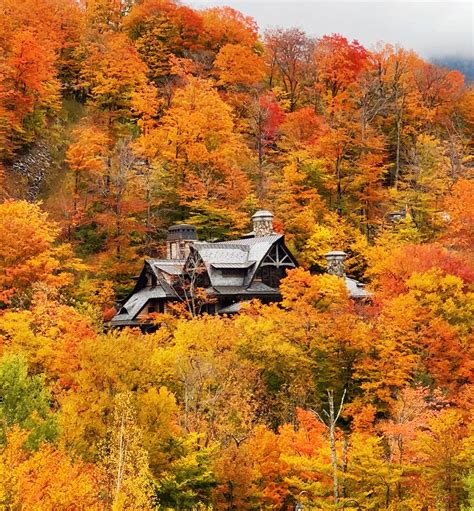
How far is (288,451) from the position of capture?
35.0m

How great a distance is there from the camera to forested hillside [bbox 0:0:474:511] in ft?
109

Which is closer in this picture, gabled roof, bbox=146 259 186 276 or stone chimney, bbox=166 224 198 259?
gabled roof, bbox=146 259 186 276

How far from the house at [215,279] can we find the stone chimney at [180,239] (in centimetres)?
137

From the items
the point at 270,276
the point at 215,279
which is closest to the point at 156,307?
the point at 215,279

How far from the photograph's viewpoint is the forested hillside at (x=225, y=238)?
33.2 m

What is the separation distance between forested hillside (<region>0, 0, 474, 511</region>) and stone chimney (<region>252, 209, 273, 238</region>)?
2.90m

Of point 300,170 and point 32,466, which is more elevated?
point 300,170

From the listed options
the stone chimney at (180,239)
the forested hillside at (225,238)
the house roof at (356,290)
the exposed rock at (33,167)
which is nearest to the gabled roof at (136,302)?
the forested hillside at (225,238)

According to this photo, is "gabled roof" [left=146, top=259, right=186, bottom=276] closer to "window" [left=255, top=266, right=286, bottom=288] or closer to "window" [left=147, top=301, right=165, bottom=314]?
"window" [left=147, top=301, right=165, bottom=314]

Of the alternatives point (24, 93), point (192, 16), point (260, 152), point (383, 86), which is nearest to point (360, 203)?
point (260, 152)

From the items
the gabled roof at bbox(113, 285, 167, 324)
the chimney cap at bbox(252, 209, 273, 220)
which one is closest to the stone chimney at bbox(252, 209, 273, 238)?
the chimney cap at bbox(252, 209, 273, 220)

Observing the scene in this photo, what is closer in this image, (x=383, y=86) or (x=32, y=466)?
(x=32, y=466)

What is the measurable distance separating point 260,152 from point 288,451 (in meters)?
43.1

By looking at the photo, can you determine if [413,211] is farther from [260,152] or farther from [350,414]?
[350,414]
